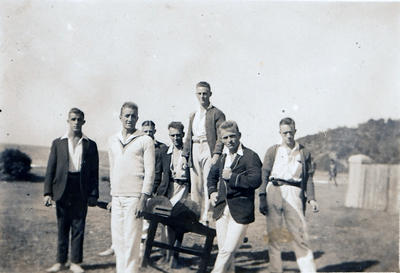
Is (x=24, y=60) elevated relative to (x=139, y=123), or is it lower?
elevated

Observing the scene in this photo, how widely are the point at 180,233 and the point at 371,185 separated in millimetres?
3126

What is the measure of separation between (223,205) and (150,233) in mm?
1049

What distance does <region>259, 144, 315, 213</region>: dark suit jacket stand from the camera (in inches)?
198

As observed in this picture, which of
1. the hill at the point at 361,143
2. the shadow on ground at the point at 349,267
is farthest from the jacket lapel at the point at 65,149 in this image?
the shadow on ground at the point at 349,267

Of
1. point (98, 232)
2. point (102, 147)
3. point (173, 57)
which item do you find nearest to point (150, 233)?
point (98, 232)

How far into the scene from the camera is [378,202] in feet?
20.0

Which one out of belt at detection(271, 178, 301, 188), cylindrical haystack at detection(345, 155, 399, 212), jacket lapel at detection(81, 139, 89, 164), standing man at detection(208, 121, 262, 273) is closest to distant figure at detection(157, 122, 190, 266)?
standing man at detection(208, 121, 262, 273)

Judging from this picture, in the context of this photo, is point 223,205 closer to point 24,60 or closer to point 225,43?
point 225,43

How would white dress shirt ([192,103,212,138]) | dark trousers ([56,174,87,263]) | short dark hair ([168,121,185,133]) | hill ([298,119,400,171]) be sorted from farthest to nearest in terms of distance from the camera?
1. hill ([298,119,400,171])
2. short dark hair ([168,121,185,133])
3. white dress shirt ([192,103,212,138])
4. dark trousers ([56,174,87,263])

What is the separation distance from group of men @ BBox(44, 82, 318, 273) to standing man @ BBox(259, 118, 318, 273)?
0.01 m

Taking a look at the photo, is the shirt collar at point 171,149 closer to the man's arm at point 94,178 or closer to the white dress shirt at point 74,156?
the man's arm at point 94,178

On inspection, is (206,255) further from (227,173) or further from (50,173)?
(50,173)

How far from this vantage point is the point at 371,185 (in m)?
6.14

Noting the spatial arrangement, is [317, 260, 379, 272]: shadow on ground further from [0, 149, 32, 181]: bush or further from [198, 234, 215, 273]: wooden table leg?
[0, 149, 32, 181]: bush
